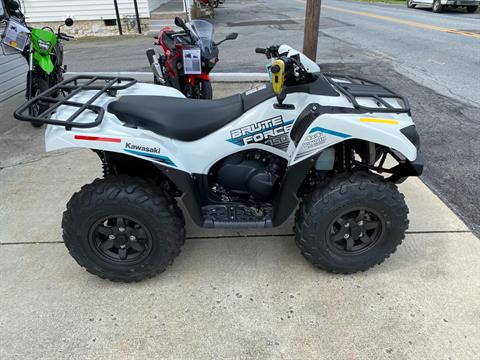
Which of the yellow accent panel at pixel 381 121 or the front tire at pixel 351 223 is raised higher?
the yellow accent panel at pixel 381 121

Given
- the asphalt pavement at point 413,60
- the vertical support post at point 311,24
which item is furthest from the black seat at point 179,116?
the vertical support post at point 311,24

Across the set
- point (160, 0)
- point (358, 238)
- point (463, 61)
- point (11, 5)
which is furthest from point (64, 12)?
point (358, 238)

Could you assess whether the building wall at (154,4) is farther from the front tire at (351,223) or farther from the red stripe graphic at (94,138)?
the front tire at (351,223)

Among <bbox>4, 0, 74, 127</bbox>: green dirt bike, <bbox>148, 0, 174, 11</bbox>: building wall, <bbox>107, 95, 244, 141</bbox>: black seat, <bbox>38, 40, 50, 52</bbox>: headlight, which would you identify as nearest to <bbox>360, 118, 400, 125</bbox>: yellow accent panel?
<bbox>107, 95, 244, 141</bbox>: black seat

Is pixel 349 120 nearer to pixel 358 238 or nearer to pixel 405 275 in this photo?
pixel 358 238

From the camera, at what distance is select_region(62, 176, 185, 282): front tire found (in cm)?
246

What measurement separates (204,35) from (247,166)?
117 inches

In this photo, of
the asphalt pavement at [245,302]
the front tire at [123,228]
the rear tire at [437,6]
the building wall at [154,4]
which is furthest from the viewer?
the rear tire at [437,6]

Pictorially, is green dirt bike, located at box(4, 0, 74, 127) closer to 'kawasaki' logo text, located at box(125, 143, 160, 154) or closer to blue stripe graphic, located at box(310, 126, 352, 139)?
'kawasaki' logo text, located at box(125, 143, 160, 154)

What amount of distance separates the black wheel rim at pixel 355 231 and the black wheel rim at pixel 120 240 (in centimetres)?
118

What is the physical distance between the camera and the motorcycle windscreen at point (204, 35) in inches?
193

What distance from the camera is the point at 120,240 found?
2.60 meters

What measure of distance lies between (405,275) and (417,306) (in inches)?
11.2

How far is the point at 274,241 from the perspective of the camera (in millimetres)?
3080
